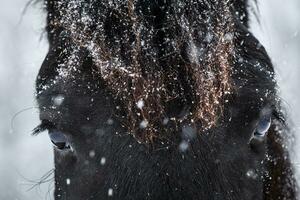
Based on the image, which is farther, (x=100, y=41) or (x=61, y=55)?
(x=61, y=55)

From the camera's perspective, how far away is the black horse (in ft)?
7.02

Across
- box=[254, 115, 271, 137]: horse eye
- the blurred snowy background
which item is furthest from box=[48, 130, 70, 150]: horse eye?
the blurred snowy background

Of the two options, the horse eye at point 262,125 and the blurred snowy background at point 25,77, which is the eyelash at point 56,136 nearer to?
the horse eye at point 262,125

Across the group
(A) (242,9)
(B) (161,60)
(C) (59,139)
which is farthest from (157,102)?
(A) (242,9)

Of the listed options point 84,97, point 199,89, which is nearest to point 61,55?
point 84,97

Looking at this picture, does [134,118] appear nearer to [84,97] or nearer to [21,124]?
[84,97]

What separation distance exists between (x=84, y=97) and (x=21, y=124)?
638 cm

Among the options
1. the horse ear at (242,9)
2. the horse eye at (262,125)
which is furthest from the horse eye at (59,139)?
the horse ear at (242,9)

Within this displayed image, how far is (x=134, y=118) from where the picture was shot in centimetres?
216

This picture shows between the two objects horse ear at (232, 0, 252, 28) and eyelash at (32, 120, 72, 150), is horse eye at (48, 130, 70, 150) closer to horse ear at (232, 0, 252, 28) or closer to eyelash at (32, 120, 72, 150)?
eyelash at (32, 120, 72, 150)

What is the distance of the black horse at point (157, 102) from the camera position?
7.02 ft

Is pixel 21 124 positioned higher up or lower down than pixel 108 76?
lower down

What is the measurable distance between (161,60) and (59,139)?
60cm

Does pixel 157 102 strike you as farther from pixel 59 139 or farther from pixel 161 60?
pixel 59 139
